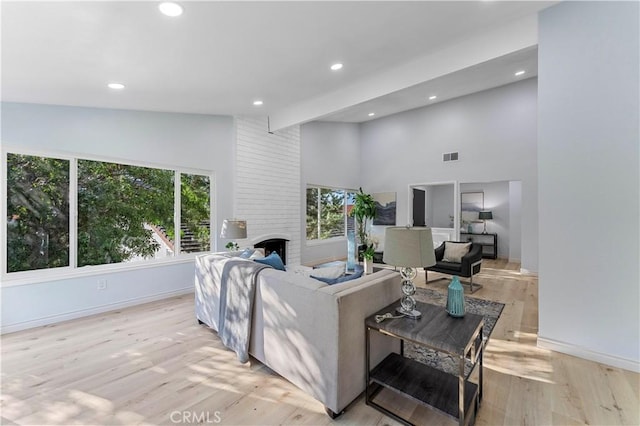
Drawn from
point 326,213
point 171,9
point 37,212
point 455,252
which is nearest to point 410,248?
point 171,9

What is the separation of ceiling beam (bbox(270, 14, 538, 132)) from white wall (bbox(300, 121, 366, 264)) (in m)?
Answer: 2.16

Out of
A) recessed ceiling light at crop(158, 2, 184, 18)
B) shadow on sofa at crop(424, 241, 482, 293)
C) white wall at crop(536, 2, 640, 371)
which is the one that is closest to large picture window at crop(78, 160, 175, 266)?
recessed ceiling light at crop(158, 2, 184, 18)

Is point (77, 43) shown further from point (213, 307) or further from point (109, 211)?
point (213, 307)

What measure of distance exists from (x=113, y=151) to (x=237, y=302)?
298 centimetres

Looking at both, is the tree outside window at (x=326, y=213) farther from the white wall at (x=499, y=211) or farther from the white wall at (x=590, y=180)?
the white wall at (x=590, y=180)

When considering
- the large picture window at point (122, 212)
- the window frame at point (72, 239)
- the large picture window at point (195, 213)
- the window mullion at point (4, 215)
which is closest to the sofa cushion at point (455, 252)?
the large picture window at point (195, 213)

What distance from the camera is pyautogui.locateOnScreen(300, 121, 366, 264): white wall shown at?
682 cm

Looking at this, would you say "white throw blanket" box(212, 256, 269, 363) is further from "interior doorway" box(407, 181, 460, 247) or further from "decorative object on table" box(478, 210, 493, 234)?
"decorative object on table" box(478, 210, 493, 234)

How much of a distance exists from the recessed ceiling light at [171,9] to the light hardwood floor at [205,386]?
2.89 metres

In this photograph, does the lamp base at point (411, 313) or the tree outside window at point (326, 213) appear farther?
the tree outside window at point (326, 213)

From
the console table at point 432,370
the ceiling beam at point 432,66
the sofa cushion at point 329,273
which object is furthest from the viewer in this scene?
the ceiling beam at point 432,66

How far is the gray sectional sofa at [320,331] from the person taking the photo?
5.88 ft

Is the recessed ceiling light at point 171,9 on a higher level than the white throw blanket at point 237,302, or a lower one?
higher

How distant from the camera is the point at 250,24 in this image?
2338 mm
